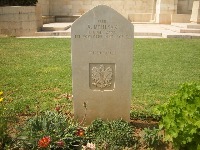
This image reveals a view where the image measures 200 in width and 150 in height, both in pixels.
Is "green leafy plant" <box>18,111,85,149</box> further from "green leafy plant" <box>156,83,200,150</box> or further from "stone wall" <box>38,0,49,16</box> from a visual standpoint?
"stone wall" <box>38,0,49,16</box>

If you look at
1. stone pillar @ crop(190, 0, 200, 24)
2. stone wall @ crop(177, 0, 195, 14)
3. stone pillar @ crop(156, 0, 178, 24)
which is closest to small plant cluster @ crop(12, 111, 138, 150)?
stone pillar @ crop(190, 0, 200, 24)

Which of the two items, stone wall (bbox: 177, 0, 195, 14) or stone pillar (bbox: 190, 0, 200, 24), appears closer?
stone pillar (bbox: 190, 0, 200, 24)

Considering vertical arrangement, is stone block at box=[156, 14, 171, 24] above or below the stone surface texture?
below

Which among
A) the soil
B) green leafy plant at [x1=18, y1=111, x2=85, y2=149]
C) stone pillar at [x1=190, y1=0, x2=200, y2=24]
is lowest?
the soil

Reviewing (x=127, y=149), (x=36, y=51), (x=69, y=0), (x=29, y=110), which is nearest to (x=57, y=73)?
(x=29, y=110)

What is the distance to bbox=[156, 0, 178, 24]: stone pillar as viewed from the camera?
20.6 meters

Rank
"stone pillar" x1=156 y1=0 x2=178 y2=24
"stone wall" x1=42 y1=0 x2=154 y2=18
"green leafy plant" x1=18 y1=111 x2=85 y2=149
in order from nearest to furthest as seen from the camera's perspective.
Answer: "green leafy plant" x1=18 y1=111 x2=85 y2=149, "stone pillar" x1=156 y1=0 x2=178 y2=24, "stone wall" x1=42 y1=0 x2=154 y2=18

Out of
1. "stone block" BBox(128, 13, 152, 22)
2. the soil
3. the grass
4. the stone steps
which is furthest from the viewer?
"stone block" BBox(128, 13, 152, 22)

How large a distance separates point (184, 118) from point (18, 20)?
12041 millimetres

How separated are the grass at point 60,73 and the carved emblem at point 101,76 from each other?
1.02m

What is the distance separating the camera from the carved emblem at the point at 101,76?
12.6 ft

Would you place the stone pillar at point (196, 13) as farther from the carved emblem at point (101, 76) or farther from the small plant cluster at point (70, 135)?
the small plant cluster at point (70, 135)

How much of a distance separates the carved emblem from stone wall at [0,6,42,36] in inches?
419

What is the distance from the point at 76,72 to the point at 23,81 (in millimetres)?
2755
